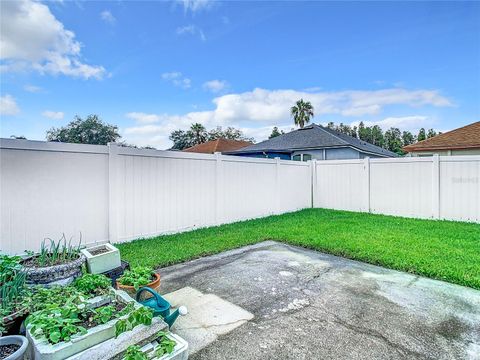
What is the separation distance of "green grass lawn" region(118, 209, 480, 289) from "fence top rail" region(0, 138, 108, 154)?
5.52 ft

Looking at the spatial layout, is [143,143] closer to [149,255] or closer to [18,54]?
[18,54]

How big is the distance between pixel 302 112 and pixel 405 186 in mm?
21031

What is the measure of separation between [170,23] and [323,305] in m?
7.64

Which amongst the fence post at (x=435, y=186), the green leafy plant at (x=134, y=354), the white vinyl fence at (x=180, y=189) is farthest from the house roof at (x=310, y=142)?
the green leafy plant at (x=134, y=354)

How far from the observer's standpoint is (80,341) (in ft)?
5.12

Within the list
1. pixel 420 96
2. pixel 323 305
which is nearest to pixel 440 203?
pixel 323 305

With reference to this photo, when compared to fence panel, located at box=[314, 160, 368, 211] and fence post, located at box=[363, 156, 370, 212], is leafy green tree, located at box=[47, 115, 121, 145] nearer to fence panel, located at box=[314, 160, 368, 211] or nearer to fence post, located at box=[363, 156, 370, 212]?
fence panel, located at box=[314, 160, 368, 211]

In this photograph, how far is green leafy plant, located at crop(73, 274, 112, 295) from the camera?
2172 mm

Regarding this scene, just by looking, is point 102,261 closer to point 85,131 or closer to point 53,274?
point 53,274

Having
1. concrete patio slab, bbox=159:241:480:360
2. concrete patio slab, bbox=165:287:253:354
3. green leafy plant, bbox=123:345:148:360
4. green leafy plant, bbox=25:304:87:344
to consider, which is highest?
green leafy plant, bbox=25:304:87:344

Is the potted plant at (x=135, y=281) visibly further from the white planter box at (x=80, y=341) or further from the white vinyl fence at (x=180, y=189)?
the white vinyl fence at (x=180, y=189)

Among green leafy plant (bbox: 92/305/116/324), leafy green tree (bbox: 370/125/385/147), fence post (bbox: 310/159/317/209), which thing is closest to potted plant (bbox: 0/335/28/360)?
green leafy plant (bbox: 92/305/116/324)

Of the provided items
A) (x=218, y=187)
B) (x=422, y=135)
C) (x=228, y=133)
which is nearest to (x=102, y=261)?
(x=218, y=187)

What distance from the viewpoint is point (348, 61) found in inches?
389
